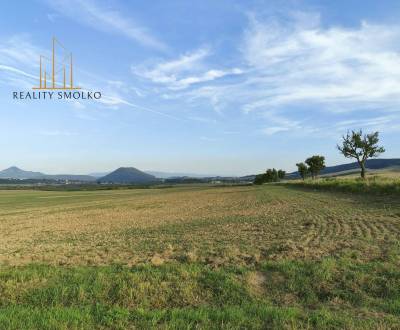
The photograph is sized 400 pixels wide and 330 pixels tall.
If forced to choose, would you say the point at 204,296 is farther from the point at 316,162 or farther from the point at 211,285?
the point at 316,162

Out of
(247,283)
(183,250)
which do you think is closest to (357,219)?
(183,250)

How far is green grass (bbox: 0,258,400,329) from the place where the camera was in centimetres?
732

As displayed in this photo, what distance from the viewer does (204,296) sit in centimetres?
897

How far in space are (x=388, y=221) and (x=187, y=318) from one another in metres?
15.6

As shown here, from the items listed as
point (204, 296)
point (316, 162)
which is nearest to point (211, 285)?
point (204, 296)

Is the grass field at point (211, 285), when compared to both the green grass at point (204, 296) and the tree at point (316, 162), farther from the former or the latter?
the tree at point (316, 162)

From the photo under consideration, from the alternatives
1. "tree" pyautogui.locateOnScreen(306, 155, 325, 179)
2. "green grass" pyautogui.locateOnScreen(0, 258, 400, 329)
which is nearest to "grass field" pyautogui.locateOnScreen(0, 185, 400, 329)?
"green grass" pyautogui.locateOnScreen(0, 258, 400, 329)

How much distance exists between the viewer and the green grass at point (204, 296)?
24.0 feet

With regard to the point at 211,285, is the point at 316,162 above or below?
above

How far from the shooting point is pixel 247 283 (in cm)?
942

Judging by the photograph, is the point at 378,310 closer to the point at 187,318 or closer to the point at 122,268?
the point at 187,318

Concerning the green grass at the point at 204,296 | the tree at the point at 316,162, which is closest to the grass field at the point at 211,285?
the green grass at the point at 204,296

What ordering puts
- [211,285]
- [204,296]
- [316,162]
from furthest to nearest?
[316,162] → [211,285] → [204,296]

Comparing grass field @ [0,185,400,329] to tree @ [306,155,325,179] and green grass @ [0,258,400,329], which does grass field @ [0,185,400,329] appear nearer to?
green grass @ [0,258,400,329]
